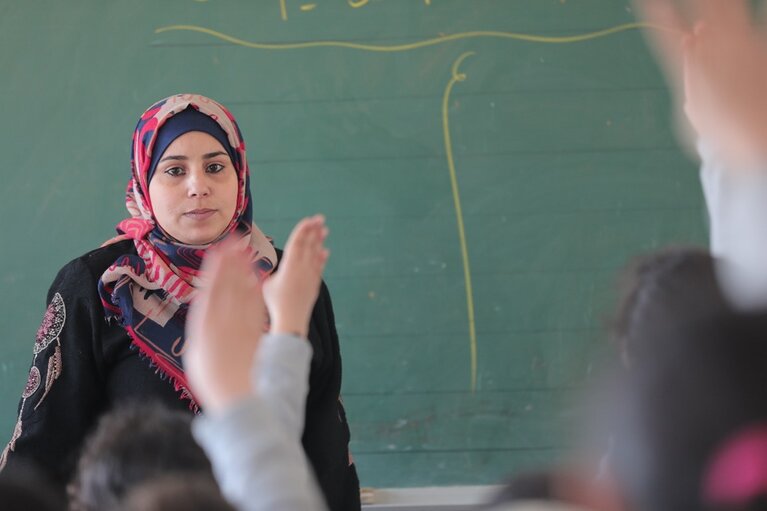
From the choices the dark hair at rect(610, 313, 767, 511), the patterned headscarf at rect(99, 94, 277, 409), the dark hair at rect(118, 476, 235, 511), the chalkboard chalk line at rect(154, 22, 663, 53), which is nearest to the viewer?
the dark hair at rect(610, 313, 767, 511)

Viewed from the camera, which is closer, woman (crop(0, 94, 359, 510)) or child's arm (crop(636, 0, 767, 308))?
child's arm (crop(636, 0, 767, 308))

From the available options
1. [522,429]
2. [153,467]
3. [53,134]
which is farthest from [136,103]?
[153,467]

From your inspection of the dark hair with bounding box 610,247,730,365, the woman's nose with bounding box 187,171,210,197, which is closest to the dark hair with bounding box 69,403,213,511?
the dark hair with bounding box 610,247,730,365

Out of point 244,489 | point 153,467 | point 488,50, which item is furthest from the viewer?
point 488,50

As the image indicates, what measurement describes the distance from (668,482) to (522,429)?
196 cm

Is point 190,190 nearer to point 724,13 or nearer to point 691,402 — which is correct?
point 724,13

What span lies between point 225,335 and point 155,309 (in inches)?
41.0

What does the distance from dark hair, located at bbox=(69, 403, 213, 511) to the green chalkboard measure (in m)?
1.54

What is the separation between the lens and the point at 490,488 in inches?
101

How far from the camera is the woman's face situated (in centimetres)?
193

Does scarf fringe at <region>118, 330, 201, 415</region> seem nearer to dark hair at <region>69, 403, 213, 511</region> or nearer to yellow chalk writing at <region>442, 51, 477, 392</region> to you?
dark hair at <region>69, 403, 213, 511</region>

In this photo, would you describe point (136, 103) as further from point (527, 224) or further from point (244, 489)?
point (244, 489)

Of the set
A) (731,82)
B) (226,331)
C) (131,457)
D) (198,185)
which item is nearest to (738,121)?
(731,82)

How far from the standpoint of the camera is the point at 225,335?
93 cm
